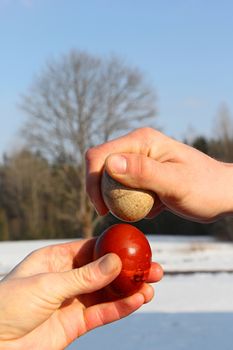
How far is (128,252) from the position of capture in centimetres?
207

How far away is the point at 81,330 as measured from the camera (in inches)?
95.4

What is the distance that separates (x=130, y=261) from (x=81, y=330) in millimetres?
567

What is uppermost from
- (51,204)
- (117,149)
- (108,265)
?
(117,149)

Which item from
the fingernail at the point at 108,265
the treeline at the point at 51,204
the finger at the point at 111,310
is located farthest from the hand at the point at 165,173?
the treeline at the point at 51,204

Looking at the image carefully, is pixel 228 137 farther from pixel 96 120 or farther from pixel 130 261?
pixel 130 261

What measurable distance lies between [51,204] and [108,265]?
1244 inches

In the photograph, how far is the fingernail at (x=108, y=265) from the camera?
1.98 metres

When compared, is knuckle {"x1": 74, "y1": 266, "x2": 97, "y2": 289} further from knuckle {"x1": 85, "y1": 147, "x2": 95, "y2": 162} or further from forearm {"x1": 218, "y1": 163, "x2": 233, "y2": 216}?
forearm {"x1": 218, "y1": 163, "x2": 233, "y2": 216}

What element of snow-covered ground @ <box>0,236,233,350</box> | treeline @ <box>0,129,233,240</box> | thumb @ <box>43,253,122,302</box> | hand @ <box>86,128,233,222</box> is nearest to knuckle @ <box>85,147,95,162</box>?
hand @ <box>86,128,233,222</box>

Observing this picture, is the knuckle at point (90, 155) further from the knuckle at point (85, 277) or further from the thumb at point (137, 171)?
the knuckle at point (85, 277)

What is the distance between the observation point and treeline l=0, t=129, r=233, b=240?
26612 millimetres

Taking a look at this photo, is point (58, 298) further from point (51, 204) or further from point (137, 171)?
point (51, 204)

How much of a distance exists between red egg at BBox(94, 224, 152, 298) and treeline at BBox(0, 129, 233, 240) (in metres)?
21.0

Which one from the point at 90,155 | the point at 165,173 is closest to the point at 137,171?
the point at 165,173
